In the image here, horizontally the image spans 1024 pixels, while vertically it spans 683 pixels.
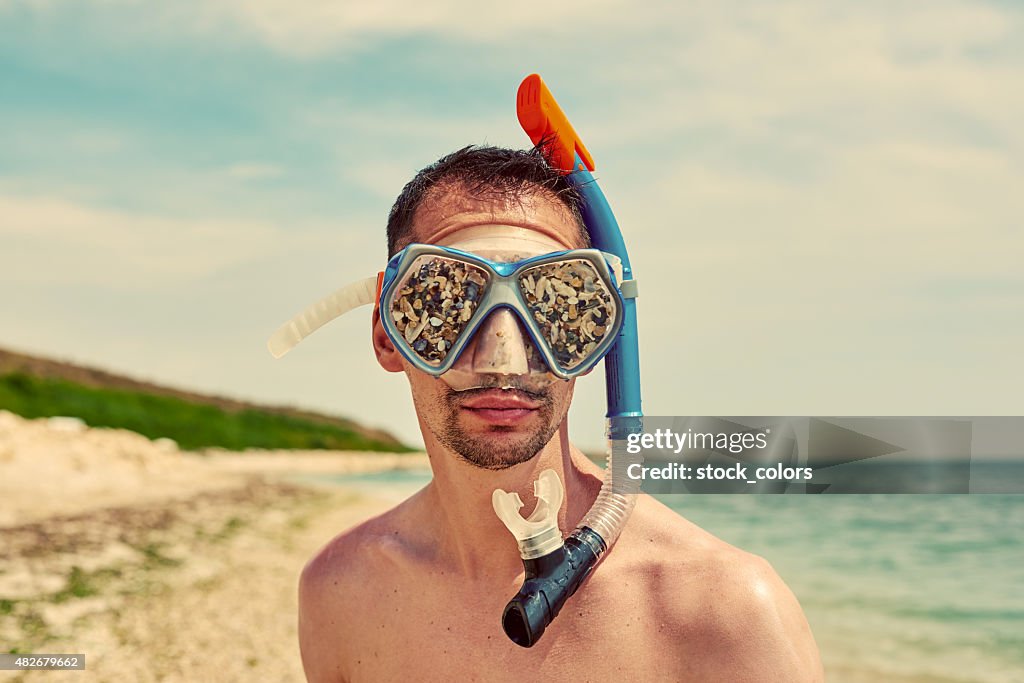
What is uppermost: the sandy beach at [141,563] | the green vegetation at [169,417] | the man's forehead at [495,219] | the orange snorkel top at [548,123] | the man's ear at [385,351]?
the orange snorkel top at [548,123]

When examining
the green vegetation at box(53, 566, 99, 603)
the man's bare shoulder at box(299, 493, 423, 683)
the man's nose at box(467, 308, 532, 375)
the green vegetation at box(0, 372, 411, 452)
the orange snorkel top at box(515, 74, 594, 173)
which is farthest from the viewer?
the green vegetation at box(0, 372, 411, 452)

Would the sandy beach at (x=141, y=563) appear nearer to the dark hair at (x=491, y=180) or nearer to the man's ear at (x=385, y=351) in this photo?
the man's ear at (x=385, y=351)

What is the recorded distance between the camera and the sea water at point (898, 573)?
7.68 metres

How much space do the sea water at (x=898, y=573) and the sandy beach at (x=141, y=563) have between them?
3907mm

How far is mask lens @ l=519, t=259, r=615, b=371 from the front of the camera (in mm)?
1928

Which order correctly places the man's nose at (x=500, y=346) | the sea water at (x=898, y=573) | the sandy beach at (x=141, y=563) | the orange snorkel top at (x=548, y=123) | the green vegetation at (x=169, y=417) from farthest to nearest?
the green vegetation at (x=169, y=417), the sea water at (x=898, y=573), the sandy beach at (x=141, y=563), the orange snorkel top at (x=548, y=123), the man's nose at (x=500, y=346)

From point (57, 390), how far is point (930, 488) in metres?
21.6

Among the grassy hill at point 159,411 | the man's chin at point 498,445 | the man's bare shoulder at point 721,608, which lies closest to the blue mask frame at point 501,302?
the man's chin at point 498,445

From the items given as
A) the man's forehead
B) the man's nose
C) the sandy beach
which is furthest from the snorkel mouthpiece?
the sandy beach

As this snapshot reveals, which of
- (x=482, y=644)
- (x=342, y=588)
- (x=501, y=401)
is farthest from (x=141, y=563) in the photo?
(x=501, y=401)

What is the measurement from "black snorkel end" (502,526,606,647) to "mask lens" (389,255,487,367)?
0.49 m

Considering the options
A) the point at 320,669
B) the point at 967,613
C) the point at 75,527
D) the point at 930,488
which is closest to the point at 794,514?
the point at 930,488
